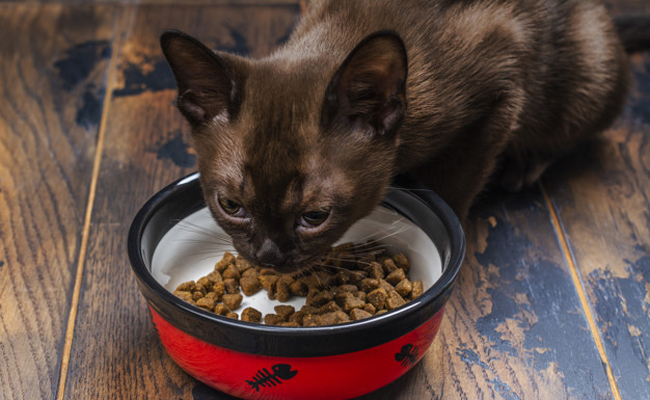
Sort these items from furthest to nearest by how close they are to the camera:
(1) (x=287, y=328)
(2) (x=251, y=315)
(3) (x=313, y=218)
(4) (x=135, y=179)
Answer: (4) (x=135, y=179)
(2) (x=251, y=315)
(3) (x=313, y=218)
(1) (x=287, y=328)

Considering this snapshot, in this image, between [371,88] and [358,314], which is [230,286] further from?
[371,88]

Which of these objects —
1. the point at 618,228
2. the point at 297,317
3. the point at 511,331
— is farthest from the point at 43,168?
the point at 618,228

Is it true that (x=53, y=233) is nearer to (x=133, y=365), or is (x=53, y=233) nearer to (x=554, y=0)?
(x=133, y=365)

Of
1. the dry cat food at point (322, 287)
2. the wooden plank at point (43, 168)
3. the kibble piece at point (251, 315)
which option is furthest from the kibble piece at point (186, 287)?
the wooden plank at point (43, 168)

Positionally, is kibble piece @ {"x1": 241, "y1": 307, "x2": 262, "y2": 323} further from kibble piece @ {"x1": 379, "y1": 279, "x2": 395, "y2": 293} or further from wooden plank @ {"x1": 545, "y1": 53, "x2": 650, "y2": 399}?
wooden plank @ {"x1": 545, "y1": 53, "x2": 650, "y2": 399}

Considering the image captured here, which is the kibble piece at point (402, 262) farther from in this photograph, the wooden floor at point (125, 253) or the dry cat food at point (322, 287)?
the wooden floor at point (125, 253)

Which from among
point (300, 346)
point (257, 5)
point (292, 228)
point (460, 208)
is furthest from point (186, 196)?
point (257, 5)

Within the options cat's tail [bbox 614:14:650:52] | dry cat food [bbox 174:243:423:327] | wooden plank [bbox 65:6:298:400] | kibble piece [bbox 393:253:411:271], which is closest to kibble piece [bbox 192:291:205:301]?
dry cat food [bbox 174:243:423:327]
